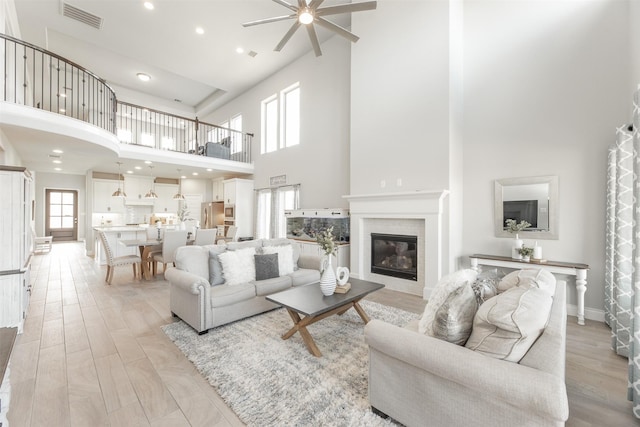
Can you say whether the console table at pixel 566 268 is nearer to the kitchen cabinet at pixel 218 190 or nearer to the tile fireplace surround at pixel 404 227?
the tile fireplace surround at pixel 404 227

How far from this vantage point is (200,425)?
164 centimetres

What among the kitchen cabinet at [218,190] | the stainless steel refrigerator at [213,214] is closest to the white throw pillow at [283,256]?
the stainless steel refrigerator at [213,214]

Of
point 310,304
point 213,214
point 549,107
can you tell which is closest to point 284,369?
point 310,304

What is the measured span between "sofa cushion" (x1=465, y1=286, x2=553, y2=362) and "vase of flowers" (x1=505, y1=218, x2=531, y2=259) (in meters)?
2.51

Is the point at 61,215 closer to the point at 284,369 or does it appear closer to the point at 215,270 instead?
the point at 215,270

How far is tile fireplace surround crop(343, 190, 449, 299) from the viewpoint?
155 inches

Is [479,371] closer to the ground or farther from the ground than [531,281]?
closer to the ground

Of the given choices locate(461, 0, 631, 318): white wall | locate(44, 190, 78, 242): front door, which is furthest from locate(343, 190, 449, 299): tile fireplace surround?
locate(44, 190, 78, 242): front door

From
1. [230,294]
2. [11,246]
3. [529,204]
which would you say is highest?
[529,204]

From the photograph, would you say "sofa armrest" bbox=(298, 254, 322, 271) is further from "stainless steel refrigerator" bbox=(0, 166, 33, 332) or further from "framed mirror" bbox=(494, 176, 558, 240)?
"stainless steel refrigerator" bbox=(0, 166, 33, 332)

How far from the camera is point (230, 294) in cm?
294

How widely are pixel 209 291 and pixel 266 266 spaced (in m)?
0.80

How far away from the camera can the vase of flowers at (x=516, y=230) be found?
3.56 m

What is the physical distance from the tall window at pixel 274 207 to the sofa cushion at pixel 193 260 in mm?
3528
